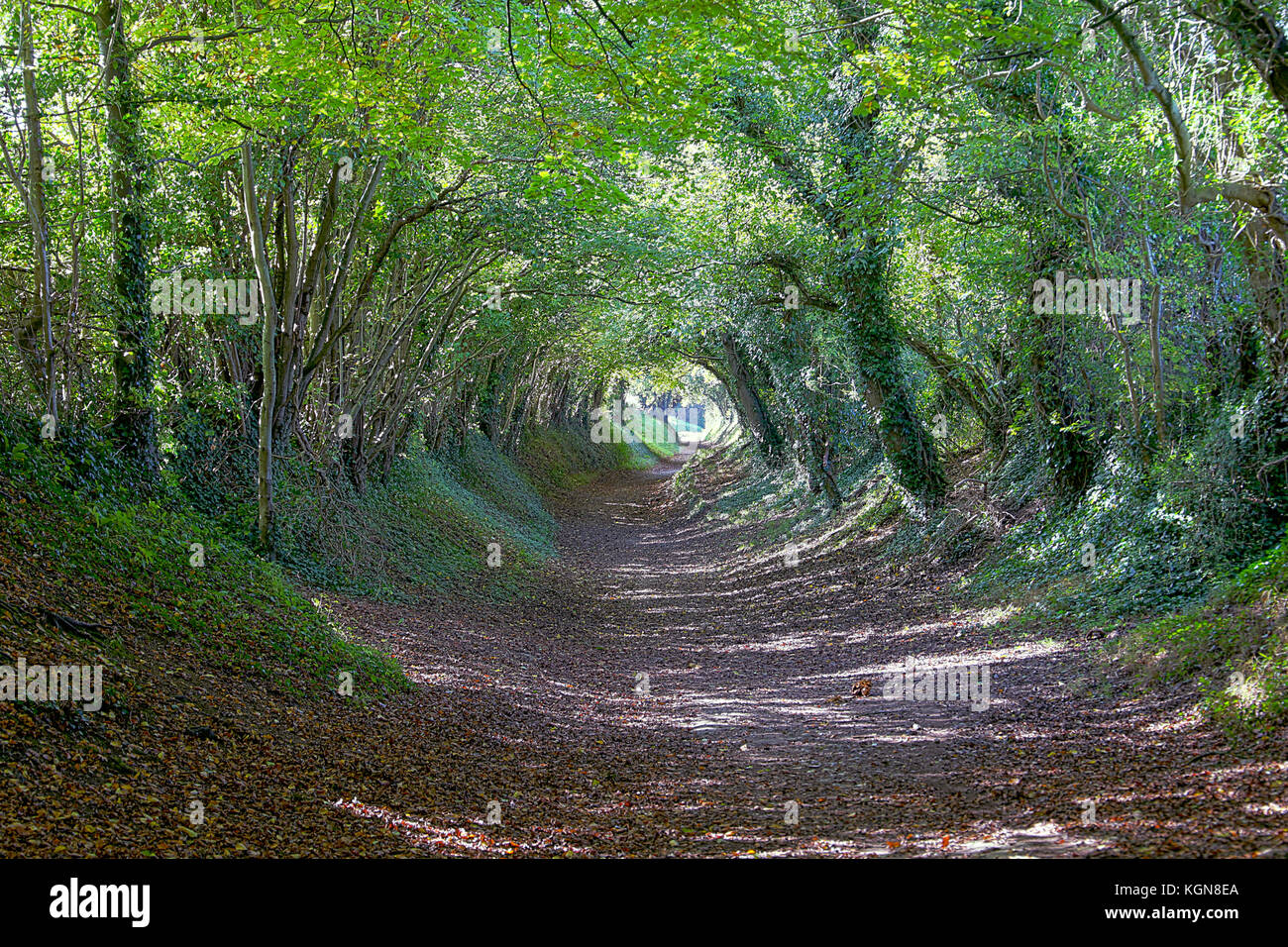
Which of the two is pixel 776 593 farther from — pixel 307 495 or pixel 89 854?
pixel 89 854

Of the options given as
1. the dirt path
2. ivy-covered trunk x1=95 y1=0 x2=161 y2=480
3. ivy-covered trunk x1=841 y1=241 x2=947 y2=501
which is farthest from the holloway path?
ivy-covered trunk x1=841 y1=241 x2=947 y2=501

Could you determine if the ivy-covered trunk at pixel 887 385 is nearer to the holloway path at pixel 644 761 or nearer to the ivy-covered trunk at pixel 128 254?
the holloway path at pixel 644 761

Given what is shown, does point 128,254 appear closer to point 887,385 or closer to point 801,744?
point 801,744

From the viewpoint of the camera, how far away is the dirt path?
5.36 metres

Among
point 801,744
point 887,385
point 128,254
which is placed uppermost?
point 128,254

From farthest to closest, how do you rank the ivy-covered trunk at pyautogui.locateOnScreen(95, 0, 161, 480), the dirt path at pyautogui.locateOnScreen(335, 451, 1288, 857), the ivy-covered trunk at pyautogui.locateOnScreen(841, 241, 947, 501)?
the ivy-covered trunk at pyautogui.locateOnScreen(841, 241, 947, 501)
the ivy-covered trunk at pyautogui.locateOnScreen(95, 0, 161, 480)
the dirt path at pyautogui.locateOnScreen(335, 451, 1288, 857)

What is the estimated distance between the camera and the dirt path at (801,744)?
17.6ft

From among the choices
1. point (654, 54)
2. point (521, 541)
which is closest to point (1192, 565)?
point (654, 54)

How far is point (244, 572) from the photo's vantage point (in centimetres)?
1009

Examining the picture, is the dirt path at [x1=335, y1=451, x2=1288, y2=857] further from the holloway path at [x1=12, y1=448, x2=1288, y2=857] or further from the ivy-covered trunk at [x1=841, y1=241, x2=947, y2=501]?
the ivy-covered trunk at [x1=841, y1=241, x2=947, y2=501]

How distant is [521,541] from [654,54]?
47.2 ft

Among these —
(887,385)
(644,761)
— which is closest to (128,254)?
(644,761)

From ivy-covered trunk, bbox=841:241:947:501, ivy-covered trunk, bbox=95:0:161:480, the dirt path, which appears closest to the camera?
the dirt path

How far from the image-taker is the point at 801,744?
26.5ft
